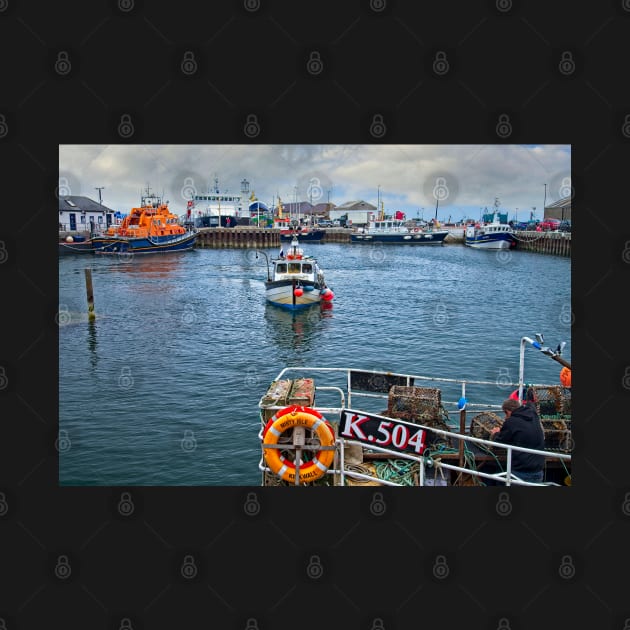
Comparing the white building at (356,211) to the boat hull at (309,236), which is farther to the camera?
the white building at (356,211)

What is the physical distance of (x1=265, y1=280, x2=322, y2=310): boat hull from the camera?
35.2m

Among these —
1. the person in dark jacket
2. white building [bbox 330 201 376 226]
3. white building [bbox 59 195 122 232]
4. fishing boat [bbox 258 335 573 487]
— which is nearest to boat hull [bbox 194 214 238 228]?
white building [bbox 59 195 122 232]

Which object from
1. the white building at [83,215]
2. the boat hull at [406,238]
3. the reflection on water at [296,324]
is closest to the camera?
the reflection on water at [296,324]

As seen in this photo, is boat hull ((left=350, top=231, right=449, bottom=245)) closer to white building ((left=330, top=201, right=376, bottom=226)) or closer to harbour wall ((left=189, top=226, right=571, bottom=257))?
harbour wall ((left=189, top=226, right=571, bottom=257))

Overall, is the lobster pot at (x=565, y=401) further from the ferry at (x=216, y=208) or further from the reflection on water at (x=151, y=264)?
the ferry at (x=216, y=208)

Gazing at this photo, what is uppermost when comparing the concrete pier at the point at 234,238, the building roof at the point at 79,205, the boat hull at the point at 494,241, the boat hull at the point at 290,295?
the building roof at the point at 79,205

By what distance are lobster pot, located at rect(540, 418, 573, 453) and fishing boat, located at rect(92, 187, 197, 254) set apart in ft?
224

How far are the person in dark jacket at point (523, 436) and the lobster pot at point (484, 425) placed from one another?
4.34 feet

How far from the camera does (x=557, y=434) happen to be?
9.57 meters

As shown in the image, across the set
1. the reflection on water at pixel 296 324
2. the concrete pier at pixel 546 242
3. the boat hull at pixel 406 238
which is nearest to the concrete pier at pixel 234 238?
the boat hull at pixel 406 238

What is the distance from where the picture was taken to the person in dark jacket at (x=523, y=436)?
25.7 feet
